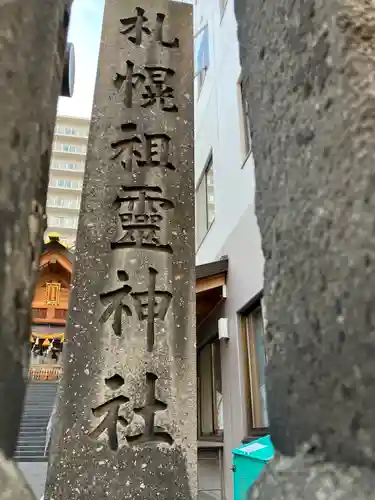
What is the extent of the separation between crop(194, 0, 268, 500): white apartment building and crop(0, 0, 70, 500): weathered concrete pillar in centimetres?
417

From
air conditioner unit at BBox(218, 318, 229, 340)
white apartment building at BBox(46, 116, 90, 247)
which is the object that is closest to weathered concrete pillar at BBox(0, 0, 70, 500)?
air conditioner unit at BBox(218, 318, 229, 340)

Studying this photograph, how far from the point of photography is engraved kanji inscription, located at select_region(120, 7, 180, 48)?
4.82 m

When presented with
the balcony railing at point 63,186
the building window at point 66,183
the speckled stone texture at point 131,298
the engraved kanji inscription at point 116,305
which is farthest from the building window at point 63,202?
the engraved kanji inscription at point 116,305

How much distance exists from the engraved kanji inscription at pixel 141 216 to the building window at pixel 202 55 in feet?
22.7

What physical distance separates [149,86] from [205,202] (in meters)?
5.69

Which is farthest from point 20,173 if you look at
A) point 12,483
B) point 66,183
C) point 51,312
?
point 66,183

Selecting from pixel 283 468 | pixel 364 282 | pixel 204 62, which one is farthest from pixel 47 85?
pixel 204 62

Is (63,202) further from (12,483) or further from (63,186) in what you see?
(12,483)

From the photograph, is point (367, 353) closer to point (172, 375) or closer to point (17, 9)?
point (17, 9)

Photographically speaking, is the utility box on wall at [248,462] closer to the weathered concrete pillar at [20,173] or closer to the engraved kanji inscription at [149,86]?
the engraved kanji inscription at [149,86]

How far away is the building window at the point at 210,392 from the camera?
808cm

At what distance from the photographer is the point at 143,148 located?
4.32 meters

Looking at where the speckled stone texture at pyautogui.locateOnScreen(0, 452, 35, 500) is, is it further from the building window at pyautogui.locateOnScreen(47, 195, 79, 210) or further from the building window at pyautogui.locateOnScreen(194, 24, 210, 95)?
the building window at pyautogui.locateOnScreen(47, 195, 79, 210)

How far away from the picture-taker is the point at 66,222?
42.2m
